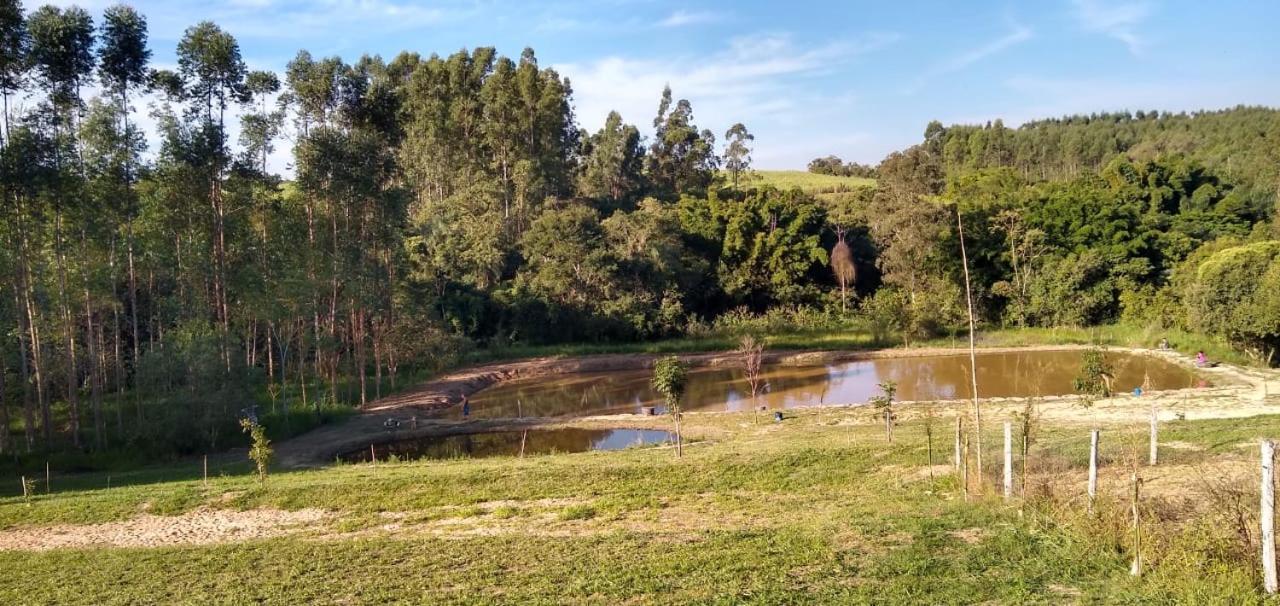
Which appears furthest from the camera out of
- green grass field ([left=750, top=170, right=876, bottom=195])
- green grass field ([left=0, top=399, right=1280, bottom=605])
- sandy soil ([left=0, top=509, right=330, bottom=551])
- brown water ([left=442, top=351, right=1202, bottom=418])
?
green grass field ([left=750, top=170, right=876, bottom=195])

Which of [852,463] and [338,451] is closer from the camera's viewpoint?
[852,463]

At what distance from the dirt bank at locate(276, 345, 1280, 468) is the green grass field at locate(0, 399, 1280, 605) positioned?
5.86m

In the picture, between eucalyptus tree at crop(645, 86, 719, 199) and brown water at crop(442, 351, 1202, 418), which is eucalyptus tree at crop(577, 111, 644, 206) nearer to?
eucalyptus tree at crop(645, 86, 719, 199)

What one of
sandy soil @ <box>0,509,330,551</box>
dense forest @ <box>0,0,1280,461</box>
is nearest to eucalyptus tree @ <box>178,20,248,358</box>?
dense forest @ <box>0,0,1280,461</box>

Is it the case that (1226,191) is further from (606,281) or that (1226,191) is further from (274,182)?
(274,182)

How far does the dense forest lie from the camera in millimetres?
25141

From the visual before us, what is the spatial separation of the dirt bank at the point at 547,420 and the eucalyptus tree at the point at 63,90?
7.82 metres

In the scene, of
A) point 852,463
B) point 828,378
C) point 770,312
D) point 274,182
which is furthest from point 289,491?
point 770,312

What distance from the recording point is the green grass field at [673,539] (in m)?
8.38

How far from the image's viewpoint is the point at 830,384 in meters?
36.6

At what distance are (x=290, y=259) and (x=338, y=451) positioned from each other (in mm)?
9698

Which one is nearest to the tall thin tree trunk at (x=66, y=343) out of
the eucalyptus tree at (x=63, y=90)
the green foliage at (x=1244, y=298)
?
the eucalyptus tree at (x=63, y=90)

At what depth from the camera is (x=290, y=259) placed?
104 feet

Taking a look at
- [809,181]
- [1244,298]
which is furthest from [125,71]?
A: [809,181]
